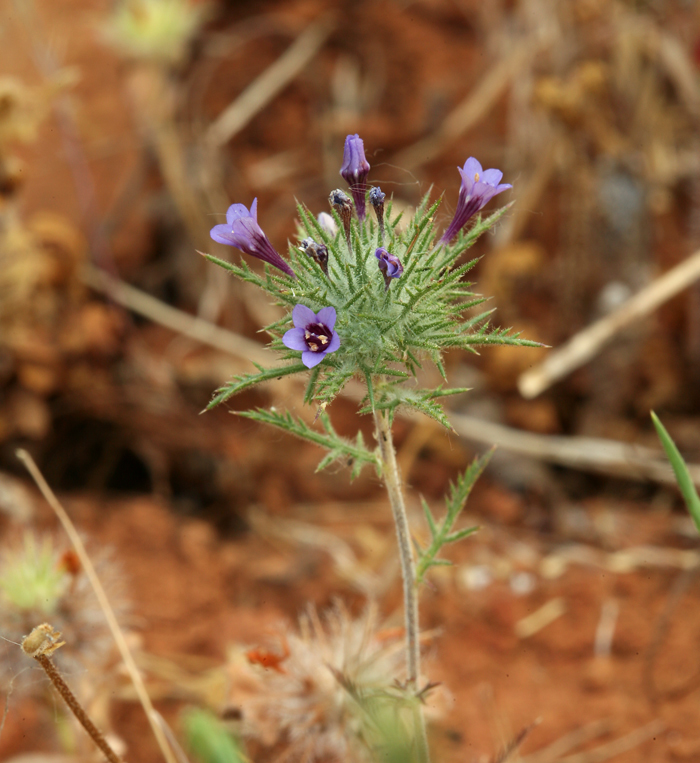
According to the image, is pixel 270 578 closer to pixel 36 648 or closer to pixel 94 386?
pixel 94 386

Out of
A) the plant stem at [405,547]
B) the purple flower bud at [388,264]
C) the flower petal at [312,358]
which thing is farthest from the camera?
the plant stem at [405,547]

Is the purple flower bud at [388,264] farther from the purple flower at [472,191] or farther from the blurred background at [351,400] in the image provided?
the blurred background at [351,400]

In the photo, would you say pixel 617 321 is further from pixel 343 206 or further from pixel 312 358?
pixel 312 358

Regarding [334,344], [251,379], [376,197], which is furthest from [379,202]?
[251,379]

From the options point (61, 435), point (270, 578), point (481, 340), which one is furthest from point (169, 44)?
point (481, 340)

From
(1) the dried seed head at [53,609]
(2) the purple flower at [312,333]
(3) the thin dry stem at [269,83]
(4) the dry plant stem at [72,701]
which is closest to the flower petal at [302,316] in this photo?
(2) the purple flower at [312,333]

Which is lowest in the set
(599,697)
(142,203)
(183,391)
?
(599,697)
